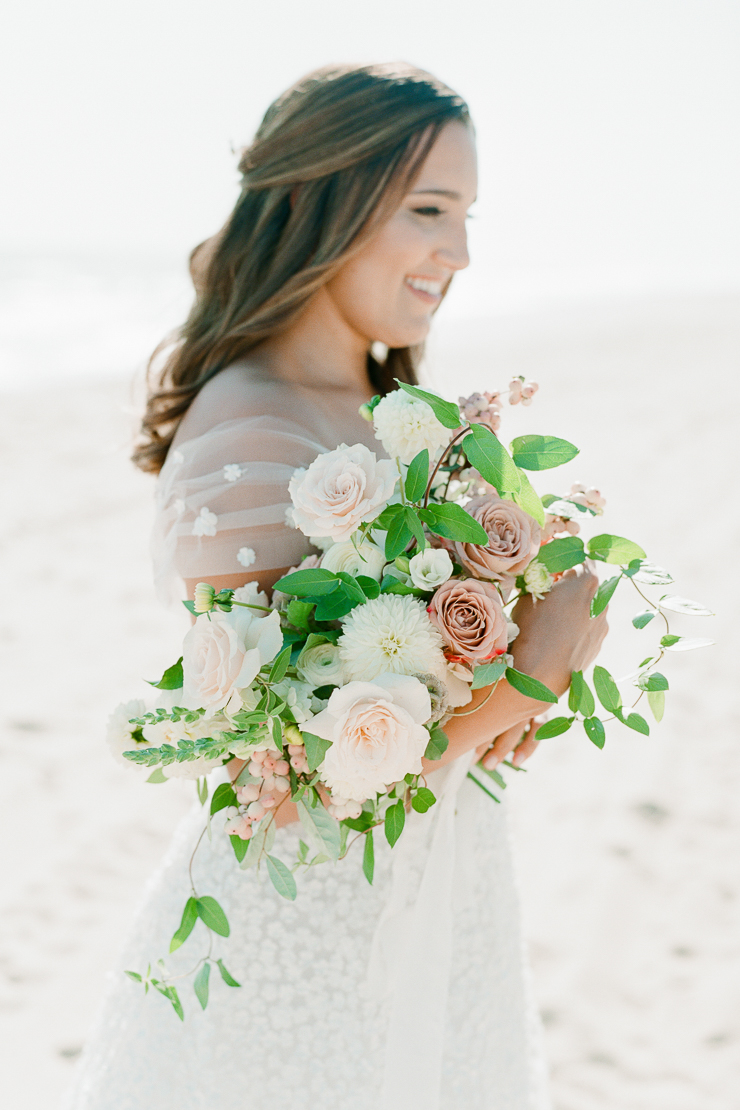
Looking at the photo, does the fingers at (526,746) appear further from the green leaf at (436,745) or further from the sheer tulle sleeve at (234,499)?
the sheer tulle sleeve at (234,499)

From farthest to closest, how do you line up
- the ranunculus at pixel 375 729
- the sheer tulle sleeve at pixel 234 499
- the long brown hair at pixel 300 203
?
1. the long brown hair at pixel 300 203
2. the sheer tulle sleeve at pixel 234 499
3. the ranunculus at pixel 375 729

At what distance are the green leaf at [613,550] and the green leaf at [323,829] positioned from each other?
2.05ft

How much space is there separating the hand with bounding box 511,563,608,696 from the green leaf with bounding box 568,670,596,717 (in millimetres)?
24

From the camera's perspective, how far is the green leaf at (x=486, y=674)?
1393mm

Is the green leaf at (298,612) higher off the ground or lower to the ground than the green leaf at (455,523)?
lower

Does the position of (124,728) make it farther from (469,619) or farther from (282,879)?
(469,619)

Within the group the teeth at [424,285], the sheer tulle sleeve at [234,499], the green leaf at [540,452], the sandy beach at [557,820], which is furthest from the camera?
the sandy beach at [557,820]

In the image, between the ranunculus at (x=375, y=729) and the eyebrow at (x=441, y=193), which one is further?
the eyebrow at (x=441, y=193)

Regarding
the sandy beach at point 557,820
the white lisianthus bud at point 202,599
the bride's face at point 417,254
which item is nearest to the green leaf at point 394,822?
the white lisianthus bud at point 202,599

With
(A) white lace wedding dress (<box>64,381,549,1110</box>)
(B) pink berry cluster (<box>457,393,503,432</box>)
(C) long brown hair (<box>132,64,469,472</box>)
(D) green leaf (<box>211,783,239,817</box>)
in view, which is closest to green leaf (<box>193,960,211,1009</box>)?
(A) white lace wedding dress (<box>64,381,549,1110</box>)

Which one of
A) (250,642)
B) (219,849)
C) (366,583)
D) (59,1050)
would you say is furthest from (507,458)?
(59,1050)

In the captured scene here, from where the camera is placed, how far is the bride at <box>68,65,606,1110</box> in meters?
1.74

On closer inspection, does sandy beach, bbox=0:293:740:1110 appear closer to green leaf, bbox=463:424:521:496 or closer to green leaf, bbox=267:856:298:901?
green leaf, bbox=267:856:298:901

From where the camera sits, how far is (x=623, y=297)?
102 feet
